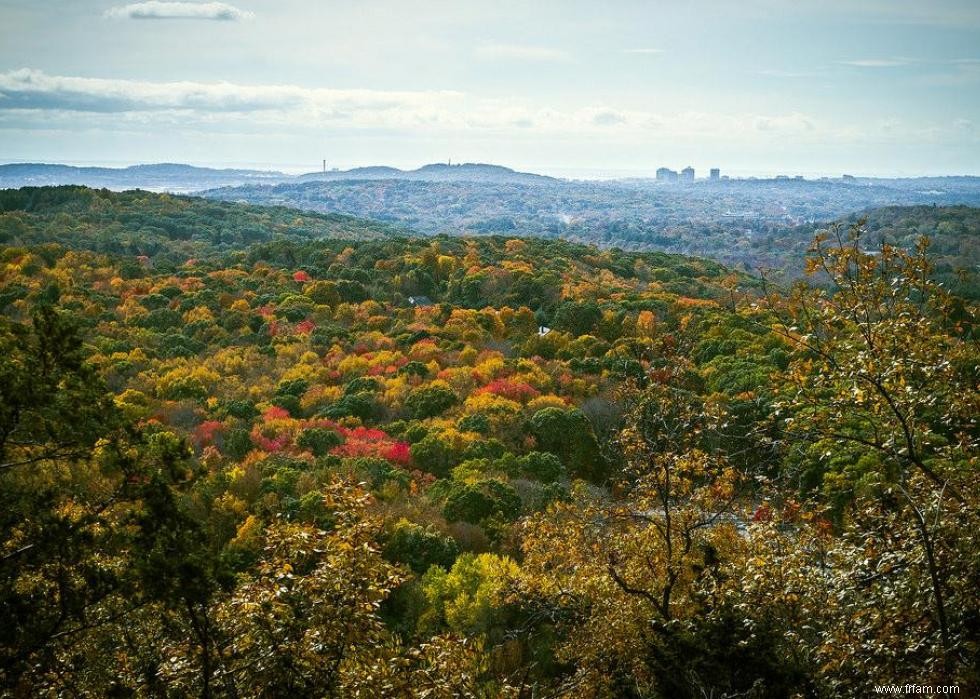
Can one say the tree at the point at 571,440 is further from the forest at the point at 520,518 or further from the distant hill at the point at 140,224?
the distant hill at the point at 140,224

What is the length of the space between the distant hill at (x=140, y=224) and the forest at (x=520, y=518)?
197 feet

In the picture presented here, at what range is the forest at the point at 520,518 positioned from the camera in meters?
7.49

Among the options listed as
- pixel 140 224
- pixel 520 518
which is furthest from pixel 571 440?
pixel 140 224

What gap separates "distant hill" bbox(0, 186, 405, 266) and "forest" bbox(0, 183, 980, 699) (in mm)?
60136

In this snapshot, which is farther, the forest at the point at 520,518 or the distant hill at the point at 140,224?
the distant hill at the point at 140,224

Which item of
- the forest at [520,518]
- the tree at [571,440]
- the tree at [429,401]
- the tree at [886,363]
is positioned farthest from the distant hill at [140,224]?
the tree at [886,363]

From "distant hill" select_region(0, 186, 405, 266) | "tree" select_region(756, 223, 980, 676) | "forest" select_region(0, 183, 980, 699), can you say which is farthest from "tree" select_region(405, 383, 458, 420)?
"distant hill" select_region(0, 186, 405, 266)

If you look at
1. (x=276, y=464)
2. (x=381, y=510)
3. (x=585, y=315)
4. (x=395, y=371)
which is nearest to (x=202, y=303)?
(x=395, y=371)

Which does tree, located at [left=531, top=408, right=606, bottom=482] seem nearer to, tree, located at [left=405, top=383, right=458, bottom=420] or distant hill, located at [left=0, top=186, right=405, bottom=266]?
tree, located at [left=405, top=383, right=458, bottom=420]

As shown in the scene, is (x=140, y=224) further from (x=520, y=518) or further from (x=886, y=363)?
(x=886, y=363)

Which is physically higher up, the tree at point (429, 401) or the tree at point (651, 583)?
the tree at point (651, 583)

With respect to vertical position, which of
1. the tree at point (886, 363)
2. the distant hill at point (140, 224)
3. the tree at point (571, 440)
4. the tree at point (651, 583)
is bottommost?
the tree at point (571, 440)

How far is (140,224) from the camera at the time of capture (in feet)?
353

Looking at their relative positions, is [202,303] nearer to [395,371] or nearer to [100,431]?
[395,371]
